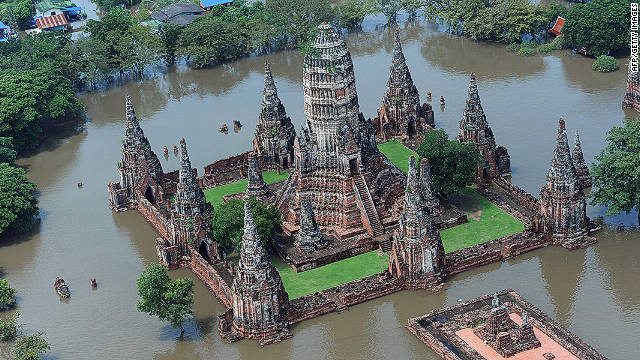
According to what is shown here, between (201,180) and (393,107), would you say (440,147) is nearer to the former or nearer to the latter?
(393,107)

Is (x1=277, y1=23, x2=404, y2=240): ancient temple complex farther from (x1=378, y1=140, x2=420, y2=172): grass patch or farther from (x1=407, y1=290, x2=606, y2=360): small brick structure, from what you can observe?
(x1=407, y1=290, x2=606, y2=360): small brick structure

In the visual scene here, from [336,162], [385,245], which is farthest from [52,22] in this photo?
[385,245]

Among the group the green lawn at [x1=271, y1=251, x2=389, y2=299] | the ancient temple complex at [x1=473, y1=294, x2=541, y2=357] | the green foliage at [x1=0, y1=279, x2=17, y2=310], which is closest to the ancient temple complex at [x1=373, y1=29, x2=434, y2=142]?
the green lawn at [x1=271, y1=251, x2=389, y2=299]

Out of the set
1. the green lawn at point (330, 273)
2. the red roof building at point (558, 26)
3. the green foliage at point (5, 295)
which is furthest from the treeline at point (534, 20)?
the green foliage at point (5, 295)

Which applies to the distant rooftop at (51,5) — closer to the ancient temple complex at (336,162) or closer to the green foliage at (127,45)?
the green foliage at (127,45)

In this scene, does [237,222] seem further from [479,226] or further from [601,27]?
[601,27]

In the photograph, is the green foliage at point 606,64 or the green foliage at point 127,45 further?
the green foliage at point 127,45

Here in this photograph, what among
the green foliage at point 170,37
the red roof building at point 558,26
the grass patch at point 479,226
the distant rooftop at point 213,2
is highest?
the distant rooftop at point 213,2
